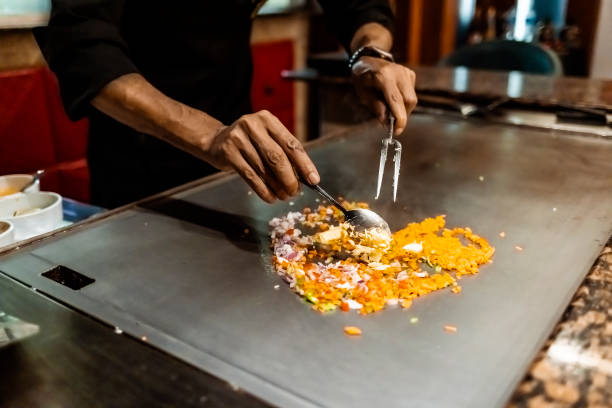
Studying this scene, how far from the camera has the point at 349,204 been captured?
118cm

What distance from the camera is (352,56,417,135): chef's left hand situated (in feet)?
4.15

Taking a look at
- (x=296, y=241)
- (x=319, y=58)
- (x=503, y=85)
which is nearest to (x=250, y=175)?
(x=296, y=241)

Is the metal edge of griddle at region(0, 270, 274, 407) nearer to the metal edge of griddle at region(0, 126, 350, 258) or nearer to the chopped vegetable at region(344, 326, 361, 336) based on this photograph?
the metal edge of griddle at region(0, 126, 350, 258)

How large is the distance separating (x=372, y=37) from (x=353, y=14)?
0.18 meters

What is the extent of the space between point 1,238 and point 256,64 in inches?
97.7

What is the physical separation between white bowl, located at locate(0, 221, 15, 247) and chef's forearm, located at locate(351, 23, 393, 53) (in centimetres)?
107

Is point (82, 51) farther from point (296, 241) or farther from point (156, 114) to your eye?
point (296, 241)

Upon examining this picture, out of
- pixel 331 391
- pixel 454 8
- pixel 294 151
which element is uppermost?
pixel 454 8

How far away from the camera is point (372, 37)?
5.46 feet

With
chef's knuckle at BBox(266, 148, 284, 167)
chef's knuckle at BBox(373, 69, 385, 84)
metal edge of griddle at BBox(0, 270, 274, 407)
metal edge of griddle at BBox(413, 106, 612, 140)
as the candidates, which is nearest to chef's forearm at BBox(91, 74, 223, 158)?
chef's knuckle at BBox(266, 148, 284, 167)

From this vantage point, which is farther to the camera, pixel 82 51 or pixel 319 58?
pixel 319 58

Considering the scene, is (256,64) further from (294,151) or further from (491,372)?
(491,372)

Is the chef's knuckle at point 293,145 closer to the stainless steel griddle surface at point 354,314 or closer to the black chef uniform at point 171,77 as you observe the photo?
the stainless steel griddle surface at point 354,314

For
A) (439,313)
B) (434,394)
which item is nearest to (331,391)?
(434,394)
